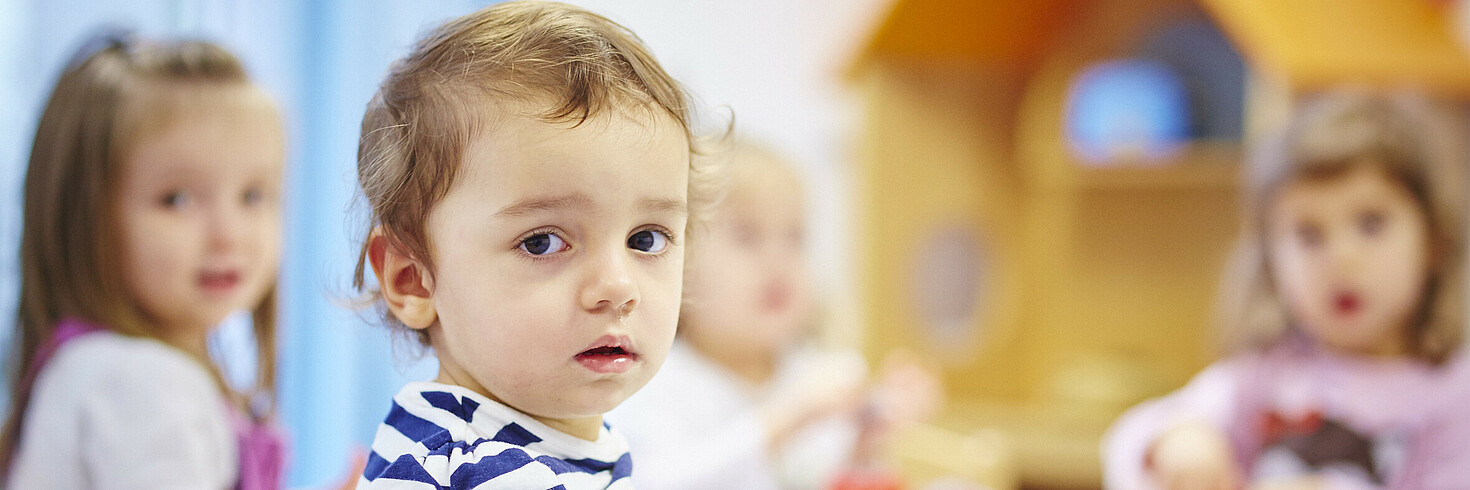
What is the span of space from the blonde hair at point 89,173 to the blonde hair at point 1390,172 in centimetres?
92

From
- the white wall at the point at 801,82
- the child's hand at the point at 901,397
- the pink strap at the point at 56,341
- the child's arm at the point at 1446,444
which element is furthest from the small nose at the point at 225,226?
the white wall at the point at 801,82

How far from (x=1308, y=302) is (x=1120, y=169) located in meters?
0.95

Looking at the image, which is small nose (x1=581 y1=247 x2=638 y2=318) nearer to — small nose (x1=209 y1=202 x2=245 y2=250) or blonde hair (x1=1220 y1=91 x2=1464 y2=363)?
small nose (x1=209 y1=202 x2=245 y2=250)

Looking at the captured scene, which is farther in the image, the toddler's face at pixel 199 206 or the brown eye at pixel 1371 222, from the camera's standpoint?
the brown eye at pixel 1371 222

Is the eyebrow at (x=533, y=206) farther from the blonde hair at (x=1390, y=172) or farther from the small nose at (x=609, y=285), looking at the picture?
the blonde hair at (x=1390, y=172)

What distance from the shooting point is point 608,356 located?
439 millimetres

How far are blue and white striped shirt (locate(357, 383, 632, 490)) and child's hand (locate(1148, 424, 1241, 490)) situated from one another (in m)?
0.71

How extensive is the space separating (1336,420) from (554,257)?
0.87m

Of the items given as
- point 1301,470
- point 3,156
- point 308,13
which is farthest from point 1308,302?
point 3,156

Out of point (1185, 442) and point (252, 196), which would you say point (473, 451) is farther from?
point (1185, 442)

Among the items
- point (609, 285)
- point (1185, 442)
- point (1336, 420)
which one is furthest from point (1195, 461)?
point (609, 285)

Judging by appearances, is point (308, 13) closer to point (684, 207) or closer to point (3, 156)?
point (3, 156)

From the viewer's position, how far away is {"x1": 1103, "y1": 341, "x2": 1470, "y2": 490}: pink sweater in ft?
3.06

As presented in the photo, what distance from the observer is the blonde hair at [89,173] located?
714 mm
